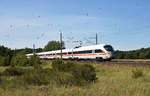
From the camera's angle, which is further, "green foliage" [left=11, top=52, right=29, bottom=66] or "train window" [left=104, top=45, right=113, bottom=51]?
"green foliage" [left=11, top=52, right=29, bottom=66]

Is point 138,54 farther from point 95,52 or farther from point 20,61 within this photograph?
point 20,61

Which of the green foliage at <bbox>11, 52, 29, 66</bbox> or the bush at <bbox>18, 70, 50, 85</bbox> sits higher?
the green foliage at <bbox>11, 52, 29, 66</bbox>

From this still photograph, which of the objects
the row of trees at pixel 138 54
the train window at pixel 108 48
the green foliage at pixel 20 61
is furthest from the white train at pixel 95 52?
the row of trees at pixel 138 54

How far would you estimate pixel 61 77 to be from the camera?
10.4 m

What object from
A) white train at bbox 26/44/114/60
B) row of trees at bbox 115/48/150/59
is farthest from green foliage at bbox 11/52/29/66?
row of trees at bbox 115/48/150/59

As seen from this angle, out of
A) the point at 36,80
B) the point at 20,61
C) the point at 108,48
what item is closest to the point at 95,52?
the point at 108,48

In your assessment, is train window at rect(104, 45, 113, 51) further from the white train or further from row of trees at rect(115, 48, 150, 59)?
row of trees at rect(115, 48, 150, 59)

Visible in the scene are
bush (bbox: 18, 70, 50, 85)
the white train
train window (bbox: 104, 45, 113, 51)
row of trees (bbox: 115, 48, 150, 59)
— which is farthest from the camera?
row of trees (bbox: 115, 48, 150, 59)

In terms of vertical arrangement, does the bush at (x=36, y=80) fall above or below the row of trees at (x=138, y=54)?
below

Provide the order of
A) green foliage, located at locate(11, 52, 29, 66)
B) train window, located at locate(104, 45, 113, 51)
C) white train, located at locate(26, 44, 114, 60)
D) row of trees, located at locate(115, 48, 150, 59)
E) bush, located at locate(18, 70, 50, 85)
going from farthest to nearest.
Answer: row of trees, located at locate(115, 48, 150, 59), green foliage, located at locate(11, 52, 29, 66), train window, located at locate(104, 45, 113, 51), white train, located at locate(26, 44, 114, 60), bush, located at locate(18, 70, 50, 85)

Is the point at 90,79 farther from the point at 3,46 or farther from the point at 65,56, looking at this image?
the point at 3,46

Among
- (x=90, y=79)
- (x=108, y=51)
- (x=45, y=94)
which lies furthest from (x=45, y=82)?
(x=108, y=51)

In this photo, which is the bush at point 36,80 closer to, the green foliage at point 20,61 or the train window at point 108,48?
the train window at point 108,48

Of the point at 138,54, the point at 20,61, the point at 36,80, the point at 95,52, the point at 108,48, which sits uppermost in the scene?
the point at 108,48
